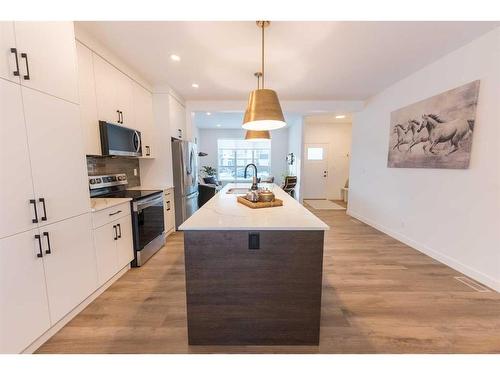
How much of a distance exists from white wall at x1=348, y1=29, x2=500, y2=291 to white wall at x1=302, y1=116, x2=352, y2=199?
3.35 m

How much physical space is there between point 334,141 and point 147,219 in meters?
6.80

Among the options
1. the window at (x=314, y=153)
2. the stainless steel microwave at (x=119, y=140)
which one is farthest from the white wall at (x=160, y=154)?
the window at (x=314, y=153)

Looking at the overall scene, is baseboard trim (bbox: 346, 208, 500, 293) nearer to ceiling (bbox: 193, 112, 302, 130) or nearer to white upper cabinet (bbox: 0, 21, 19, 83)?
ceiling (bbox: 193, 112, 302, 130)

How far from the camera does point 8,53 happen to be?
1248mm

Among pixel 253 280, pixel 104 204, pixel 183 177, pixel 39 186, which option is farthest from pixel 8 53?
pixel 183 177

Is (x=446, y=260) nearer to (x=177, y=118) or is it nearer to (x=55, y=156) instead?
(x=55, y=156)

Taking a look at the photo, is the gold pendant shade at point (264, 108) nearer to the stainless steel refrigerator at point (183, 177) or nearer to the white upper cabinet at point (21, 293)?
the white upper cabinet at point (21, 293)

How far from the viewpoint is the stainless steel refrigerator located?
3.85 metres

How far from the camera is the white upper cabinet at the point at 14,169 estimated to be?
120cm

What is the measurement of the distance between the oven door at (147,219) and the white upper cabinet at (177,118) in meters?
A: 1.44
